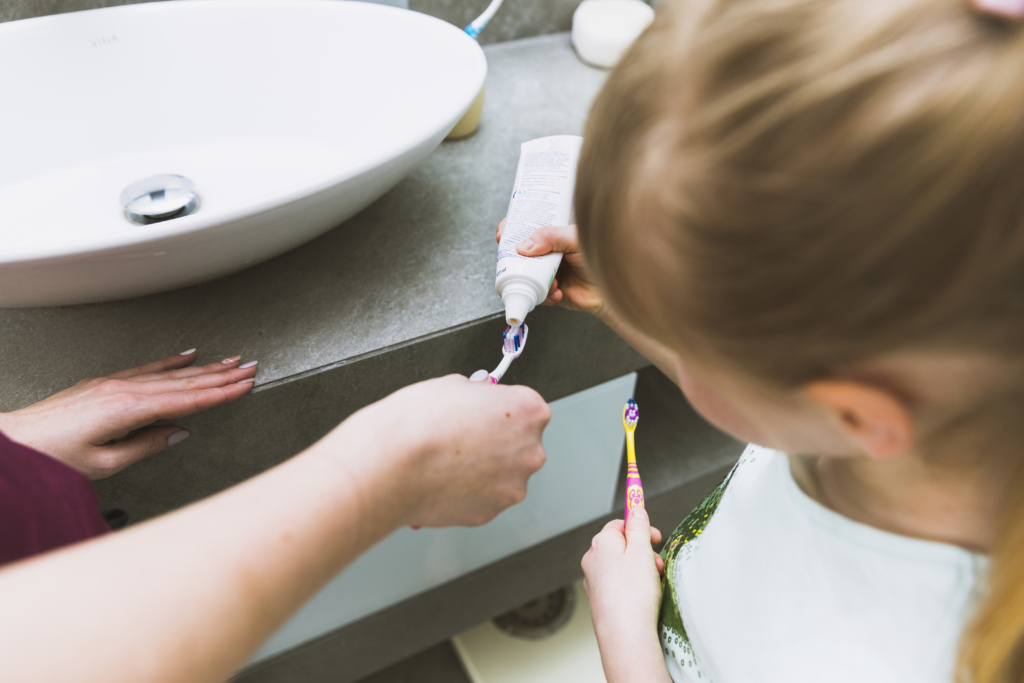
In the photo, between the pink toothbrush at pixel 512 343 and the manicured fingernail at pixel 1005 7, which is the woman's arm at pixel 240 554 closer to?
the pink toothbrush at pixel 512 343

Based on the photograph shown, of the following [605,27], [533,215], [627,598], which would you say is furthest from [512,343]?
[605,27]

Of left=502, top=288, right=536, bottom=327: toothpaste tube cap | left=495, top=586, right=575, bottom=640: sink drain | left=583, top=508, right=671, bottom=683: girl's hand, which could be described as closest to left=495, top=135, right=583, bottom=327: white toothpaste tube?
left=502, top=288, right=536, bottom=327: toothpaste tube cap

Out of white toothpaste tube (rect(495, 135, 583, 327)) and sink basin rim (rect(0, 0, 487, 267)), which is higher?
sink basin rim (rect(0, 0, 487, 267))

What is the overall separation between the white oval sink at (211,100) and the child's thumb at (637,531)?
0.36m

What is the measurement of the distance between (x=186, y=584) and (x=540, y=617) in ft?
3.07

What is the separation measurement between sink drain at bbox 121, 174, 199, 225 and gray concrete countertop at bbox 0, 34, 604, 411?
82 mm

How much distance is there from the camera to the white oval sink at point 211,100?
0.62 metres

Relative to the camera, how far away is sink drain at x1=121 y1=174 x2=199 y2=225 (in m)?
0.62

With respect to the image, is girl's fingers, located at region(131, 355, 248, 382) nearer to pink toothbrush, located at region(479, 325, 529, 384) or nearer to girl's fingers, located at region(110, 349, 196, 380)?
girl's fingers, located at region(110, 349, 196, 380)

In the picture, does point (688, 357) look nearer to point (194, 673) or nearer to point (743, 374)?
point (743, 374)

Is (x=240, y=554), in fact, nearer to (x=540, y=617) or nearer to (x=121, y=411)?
(x=121, y=411)

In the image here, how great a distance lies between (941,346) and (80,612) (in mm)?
373

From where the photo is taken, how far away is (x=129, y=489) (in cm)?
57

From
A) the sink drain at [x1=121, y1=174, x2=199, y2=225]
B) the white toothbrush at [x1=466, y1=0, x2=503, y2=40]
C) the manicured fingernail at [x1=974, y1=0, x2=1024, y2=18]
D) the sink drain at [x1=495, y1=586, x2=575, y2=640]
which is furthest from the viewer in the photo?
the sink drain at [x1=495, y1=586, x2=575, y2=640]
